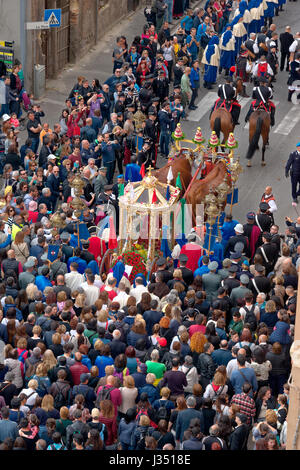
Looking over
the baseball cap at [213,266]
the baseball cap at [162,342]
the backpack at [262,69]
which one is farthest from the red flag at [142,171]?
the baseball cap at [162,342]

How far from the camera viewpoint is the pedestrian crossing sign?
90.7 ft

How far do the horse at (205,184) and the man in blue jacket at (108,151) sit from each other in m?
2.62

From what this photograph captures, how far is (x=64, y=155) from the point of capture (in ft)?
78.2

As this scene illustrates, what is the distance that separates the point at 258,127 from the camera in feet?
84.6

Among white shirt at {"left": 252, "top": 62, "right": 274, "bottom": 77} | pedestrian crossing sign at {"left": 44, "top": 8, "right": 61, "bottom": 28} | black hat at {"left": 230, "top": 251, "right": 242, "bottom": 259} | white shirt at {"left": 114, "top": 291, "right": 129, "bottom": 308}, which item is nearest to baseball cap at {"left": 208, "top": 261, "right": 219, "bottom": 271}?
black hat at {"left": 230, "top": 251, "right": 242, "bottom": 259}

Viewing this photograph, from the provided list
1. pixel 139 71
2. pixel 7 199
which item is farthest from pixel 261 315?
pixel 139 71

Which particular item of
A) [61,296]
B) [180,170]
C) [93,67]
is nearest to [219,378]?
[61,296]

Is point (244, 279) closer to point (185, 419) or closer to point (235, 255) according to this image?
point (235, 255)

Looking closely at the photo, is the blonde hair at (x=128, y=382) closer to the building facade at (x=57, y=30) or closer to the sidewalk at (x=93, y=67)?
the sidewalk at (x=93, y=67)

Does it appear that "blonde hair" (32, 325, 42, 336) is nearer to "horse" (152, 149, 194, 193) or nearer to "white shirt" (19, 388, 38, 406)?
"white shirt" (19, 388, 38, 406)

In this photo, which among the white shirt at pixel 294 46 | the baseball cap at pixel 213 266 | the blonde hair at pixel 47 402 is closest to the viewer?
the blonde hair at pixel 47 402

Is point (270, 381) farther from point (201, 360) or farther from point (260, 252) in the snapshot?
point (260, 252)

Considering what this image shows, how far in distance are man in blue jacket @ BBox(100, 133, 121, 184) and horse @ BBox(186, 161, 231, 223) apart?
2.62 m

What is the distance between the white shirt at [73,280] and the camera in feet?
61.8
